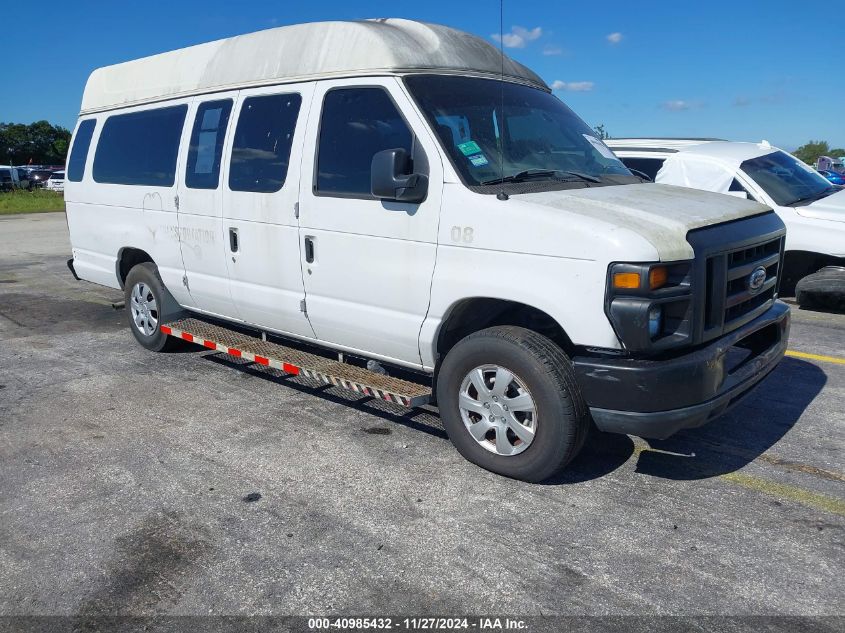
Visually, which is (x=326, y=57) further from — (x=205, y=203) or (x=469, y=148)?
(x=205, y=203)

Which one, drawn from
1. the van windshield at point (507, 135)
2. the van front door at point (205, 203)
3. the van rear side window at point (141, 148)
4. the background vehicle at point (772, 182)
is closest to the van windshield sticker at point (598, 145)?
the van windshield at point (507, 135)

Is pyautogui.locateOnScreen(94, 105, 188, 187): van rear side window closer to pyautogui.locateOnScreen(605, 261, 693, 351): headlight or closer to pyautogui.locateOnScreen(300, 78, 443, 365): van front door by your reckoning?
pyautogui.locateOnScreen(300, 78, 443, 365): van front door

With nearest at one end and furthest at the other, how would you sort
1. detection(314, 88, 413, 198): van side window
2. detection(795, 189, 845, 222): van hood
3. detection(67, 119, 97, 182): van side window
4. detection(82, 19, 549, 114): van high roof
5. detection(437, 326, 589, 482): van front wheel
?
detection(437, 326, 589, 482): van front wheel → detection(314, 88, 413, 198): van side window → detection(82, 19, 549, 114): van high roof → detection(67, 119, 97, 182): van side window → detection(795, 189, 845, 222): van hood

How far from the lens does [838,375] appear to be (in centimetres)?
586

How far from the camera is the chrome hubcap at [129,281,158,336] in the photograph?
6594 mm

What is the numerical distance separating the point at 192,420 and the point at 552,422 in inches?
105

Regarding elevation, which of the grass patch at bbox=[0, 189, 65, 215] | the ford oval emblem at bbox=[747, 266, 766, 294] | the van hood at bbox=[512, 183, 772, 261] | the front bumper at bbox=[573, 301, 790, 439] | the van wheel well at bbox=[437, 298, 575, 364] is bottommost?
the grass patch at bbox=[0, 189, 65, 215]

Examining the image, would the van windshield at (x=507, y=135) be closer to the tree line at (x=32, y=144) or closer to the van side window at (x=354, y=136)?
the van side window at (x=354, y=136)

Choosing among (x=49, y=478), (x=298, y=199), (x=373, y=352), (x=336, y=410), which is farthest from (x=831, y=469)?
(x=49, y=478)

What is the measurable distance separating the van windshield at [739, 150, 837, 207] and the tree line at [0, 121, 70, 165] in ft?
322

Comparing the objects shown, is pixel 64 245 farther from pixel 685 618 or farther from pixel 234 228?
pixel 685 618

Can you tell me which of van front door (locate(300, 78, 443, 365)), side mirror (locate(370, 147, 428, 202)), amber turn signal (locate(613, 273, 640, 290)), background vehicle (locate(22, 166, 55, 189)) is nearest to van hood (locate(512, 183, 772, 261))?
amber turn signal (locate(613, 273, 640, 290))

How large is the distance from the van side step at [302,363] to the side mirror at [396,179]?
1.16m

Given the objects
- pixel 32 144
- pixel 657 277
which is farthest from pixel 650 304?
pixel 32 144
